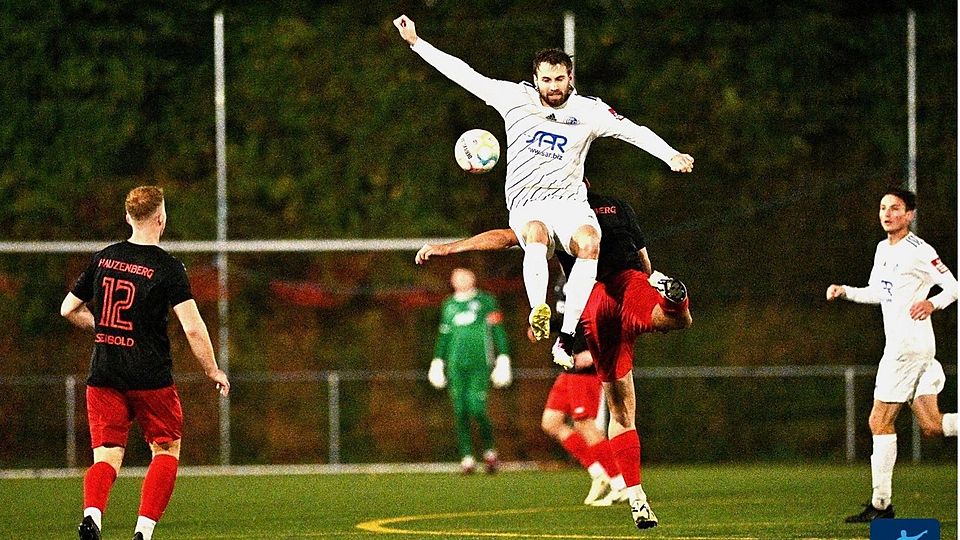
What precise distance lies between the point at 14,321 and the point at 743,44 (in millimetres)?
8036

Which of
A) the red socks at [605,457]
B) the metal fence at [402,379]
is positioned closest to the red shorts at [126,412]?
the red socks at [605,457]

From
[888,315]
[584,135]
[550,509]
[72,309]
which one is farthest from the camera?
[550,509]

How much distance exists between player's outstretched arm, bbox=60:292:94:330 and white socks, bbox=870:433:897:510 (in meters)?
4.66

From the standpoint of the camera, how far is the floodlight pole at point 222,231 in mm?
17703

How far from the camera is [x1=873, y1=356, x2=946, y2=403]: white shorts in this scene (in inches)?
411

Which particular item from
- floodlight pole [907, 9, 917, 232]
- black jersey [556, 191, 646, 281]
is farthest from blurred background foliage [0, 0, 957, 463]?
black jersey [556, 191, 646, 281]

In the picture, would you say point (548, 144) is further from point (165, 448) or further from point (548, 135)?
point (165, 448)

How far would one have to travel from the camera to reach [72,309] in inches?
330

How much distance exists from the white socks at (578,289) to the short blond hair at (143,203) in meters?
2.26

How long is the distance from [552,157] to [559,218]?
335mm

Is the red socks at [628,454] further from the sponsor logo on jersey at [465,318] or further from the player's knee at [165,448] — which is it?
the sponsor logo on jersey at [465,318]

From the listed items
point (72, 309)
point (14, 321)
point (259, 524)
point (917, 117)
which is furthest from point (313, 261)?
point (72, 309)

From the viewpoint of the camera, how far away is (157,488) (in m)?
8.31

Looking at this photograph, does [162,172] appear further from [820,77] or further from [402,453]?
[820,77]
